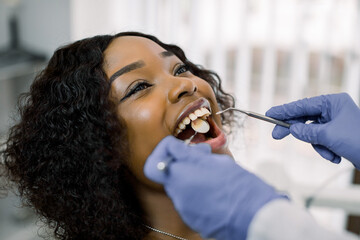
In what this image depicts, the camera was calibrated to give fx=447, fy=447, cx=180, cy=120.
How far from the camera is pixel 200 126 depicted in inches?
49.7

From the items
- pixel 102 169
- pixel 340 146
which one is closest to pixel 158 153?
pixel 102 169

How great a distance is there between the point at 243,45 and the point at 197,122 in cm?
160

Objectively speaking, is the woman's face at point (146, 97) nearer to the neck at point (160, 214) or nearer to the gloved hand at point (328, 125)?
the neck at point (160, 214)

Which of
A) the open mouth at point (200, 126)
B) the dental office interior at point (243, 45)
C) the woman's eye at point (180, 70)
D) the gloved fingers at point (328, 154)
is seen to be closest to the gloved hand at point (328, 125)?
the gloved fingers at point (328, 154)

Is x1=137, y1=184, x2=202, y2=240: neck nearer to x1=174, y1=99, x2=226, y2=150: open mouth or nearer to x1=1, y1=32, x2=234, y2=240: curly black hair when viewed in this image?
x1=1, y1=32, x2=234, y2=240: curly black hair

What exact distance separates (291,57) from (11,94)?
174 centimetres

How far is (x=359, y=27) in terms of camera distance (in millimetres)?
2529

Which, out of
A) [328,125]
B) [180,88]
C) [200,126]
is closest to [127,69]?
[180,88]

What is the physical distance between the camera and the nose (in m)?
1.20

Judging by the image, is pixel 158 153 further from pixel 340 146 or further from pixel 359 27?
pixel 359 27

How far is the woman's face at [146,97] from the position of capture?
119 centimetres

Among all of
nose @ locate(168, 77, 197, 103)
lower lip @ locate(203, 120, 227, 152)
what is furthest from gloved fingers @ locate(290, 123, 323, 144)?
nose @ locate(168, 77, 197, 103)

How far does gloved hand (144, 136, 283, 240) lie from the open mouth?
12.2 inches

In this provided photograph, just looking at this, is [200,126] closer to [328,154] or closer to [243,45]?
[328,154]
